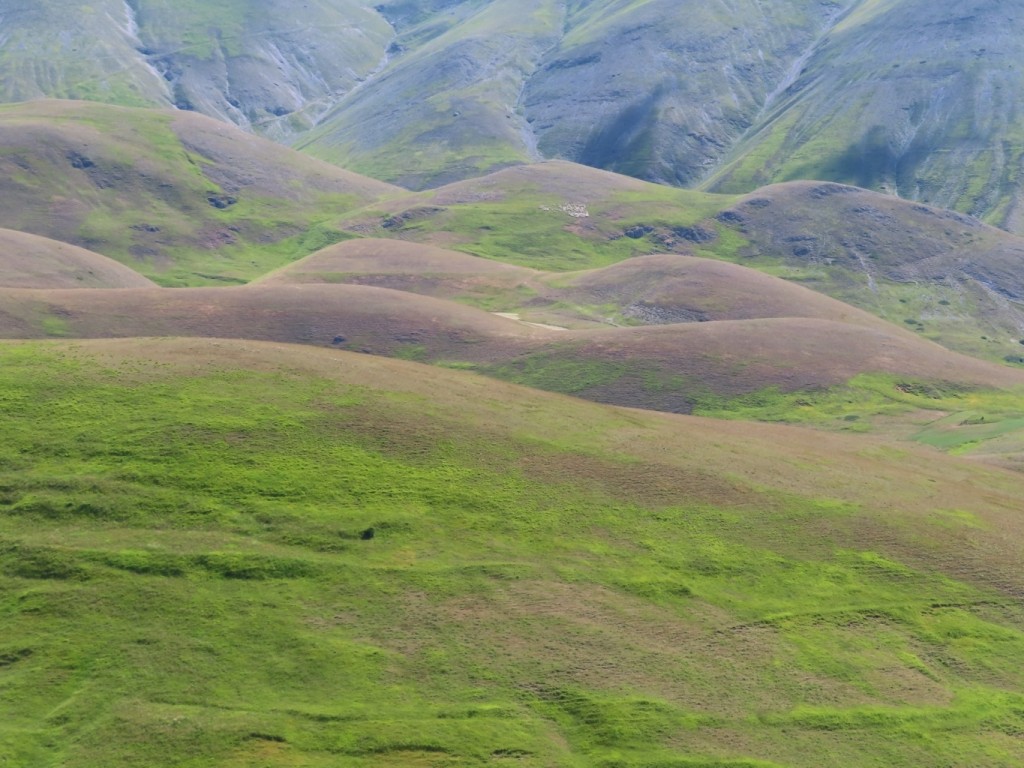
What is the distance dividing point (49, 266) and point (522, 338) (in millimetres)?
68093

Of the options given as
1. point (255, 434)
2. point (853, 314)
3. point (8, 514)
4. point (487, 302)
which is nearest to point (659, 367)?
point (487, 302)

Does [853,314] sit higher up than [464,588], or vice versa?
[853,314]

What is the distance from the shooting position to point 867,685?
164ft

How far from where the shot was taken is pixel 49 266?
150250 millimetres

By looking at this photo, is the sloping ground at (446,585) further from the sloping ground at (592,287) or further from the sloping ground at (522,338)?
the sloping ground at (592,287)

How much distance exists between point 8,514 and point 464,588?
72.2 ft

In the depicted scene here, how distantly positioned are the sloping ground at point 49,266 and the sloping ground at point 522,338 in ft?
81.5

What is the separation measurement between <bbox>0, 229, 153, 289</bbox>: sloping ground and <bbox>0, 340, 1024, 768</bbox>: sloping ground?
80.4 m

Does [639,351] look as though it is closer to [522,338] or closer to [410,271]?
[522,338]

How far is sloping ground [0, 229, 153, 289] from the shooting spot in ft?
468

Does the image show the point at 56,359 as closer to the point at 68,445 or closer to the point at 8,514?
the point at 68,445

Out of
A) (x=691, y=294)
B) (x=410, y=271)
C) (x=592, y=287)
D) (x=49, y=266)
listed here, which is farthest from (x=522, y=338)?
(x=49, y=266)

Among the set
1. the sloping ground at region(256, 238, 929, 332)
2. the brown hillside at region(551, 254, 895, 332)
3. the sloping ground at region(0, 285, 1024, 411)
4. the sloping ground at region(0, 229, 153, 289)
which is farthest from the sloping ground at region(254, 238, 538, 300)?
the sloping ground at region(0, 285, 1024, 411)

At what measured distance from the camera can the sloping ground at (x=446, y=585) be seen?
44.0m
